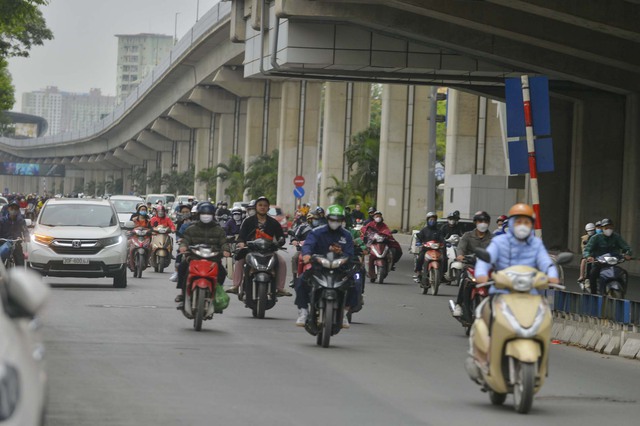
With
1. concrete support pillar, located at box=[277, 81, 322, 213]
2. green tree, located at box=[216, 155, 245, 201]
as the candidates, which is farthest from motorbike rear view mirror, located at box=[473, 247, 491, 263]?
green tree, located at box=[216, 155, 245, 201]

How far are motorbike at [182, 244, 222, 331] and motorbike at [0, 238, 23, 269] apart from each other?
866cm

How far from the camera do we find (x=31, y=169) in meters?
186

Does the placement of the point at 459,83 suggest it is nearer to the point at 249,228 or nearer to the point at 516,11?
the point at 516,11

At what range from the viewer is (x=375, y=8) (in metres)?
36.0

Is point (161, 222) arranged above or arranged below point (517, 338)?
above

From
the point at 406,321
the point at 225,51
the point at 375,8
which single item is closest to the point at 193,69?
the point at 225,51

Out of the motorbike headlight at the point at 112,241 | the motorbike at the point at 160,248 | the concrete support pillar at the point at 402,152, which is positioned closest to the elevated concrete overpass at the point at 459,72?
the concrete support pillar at the point at 402,152

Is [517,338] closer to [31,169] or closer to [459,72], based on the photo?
[459,72]

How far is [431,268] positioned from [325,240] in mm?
12093

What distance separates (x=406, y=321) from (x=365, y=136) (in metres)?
46.4

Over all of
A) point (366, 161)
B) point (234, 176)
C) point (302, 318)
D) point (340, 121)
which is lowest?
point (302, 318)

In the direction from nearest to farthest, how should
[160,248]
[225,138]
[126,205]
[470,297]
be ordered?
[470,297], [160,248], [126,205], [225,138]

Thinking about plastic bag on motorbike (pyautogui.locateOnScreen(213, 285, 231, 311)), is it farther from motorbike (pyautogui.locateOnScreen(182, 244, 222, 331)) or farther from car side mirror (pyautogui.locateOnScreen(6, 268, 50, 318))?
car side mirror (pyautogui.locateOnScreen(6, 268, 50, 318))

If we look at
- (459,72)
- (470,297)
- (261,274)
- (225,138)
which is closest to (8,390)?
Answer: (470,297)
